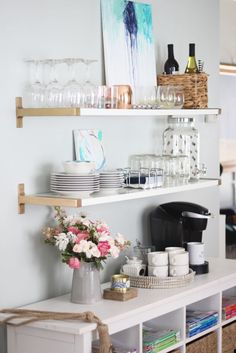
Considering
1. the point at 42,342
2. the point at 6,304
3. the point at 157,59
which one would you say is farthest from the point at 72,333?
the point at 157,59

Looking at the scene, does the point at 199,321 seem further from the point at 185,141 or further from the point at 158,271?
the point at 185,141

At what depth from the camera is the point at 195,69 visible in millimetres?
4457

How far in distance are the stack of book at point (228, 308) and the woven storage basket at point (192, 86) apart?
42.7 inches

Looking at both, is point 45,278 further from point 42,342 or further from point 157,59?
point 157,59

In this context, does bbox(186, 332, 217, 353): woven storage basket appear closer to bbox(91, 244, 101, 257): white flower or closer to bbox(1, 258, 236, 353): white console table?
bbox(1, 258, 236, 353): white console table

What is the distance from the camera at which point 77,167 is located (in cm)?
353

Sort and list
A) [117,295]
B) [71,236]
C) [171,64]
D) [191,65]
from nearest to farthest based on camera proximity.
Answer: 1. [71,236]
2. [117,295]
3. [171,64]
4. [191,65]

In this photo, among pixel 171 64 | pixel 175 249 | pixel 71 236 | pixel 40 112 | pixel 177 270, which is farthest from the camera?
pixel 171 64

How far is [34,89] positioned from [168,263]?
1151 millimetres

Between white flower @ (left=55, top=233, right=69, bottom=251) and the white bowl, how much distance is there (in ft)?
0.95

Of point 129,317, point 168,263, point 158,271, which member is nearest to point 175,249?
point 168,263

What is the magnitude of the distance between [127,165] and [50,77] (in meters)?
0.85

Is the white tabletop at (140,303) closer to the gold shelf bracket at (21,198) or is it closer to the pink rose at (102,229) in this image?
the pink rose at (102,229)

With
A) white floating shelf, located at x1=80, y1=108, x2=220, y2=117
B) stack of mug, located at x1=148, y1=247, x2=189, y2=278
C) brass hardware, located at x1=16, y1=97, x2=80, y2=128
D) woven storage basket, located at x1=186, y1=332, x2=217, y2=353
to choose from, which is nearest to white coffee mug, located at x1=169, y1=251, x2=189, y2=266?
stack of mug, located at x1=148, y1=247, x2=189, y2=278
